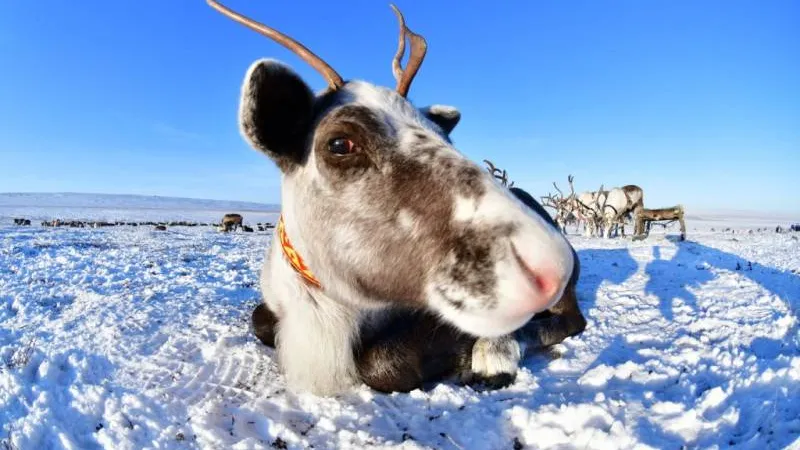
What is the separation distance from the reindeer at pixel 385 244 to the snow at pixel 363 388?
28 cm

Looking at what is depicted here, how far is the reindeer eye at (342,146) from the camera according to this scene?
2660 millimetres

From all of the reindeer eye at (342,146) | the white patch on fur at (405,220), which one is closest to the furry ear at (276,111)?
the reindeer eye at (342,146)

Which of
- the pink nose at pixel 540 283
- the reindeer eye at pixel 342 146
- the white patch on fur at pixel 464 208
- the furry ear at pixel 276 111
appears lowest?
the pink nose at pixel 540 283

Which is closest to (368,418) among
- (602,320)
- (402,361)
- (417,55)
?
(402,361)

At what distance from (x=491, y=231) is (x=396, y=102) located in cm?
131

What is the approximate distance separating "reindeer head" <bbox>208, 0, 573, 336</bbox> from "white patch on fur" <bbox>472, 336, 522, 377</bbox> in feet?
3.97

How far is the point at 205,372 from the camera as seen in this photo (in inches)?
143

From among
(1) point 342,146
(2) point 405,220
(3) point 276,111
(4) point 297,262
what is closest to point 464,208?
(2) point 405,220

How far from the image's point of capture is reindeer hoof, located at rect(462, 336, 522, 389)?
3.57 metres

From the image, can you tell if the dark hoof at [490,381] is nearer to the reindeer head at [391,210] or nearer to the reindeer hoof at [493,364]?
the reindeer hoof at [493,364]

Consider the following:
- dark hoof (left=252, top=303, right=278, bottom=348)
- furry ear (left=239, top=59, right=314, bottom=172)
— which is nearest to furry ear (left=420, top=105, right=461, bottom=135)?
furry ear (left=239, top=59, right=314, bottom=172)

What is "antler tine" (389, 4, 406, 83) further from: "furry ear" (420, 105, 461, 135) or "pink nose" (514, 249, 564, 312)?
"pink nose" (514, 249, 564, 312)

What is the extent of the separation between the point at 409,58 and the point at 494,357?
7.93 ft

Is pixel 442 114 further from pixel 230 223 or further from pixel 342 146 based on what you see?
pixel 230 223
